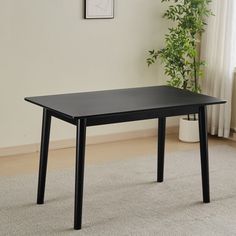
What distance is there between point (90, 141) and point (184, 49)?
120cm

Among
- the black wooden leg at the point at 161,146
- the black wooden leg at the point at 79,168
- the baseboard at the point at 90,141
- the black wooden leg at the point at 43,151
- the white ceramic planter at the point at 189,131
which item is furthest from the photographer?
the white ceramic planter at the point at 189,131

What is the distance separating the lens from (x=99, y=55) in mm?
5488

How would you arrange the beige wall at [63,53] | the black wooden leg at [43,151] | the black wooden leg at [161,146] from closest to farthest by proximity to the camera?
the black wooden leg at [43,151]
the black wooden leg at [161,146]
the beige wall at [63,53]

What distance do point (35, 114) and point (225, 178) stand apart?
1.73 m

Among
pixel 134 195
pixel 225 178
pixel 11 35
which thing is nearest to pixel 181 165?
pixel 225 178

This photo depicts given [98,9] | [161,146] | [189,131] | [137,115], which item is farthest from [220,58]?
[137,115]

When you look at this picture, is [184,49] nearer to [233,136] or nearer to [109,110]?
[233,136]

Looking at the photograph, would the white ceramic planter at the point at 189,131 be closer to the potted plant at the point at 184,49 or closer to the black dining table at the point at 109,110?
the potted plant at the point at 184,49

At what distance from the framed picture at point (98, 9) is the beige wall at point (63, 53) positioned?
0.06 m

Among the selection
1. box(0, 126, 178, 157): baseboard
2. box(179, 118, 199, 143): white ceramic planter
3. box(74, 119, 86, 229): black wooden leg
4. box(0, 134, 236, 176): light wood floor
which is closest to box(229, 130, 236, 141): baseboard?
box(0, 134, 236, 176): light wood floor

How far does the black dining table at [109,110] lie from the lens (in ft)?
11.5

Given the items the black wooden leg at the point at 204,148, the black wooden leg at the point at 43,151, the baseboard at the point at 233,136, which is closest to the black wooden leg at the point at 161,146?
the black wooden leg at the point at 204,148

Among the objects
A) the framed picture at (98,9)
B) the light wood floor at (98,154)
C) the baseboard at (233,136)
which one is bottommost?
the light wood floor at (98,154)

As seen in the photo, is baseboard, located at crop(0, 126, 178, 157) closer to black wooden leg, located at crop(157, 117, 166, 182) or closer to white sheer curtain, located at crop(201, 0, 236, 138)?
white sheer curtain, located at crop(201, 0, 236, 138)
